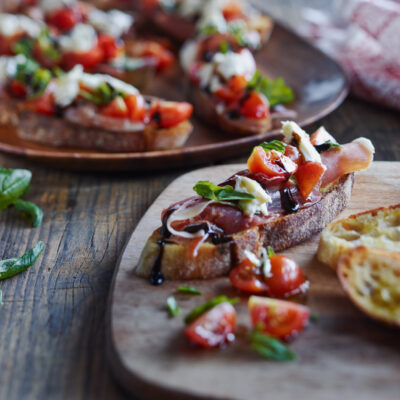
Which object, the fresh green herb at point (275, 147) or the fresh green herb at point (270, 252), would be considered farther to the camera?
the fresh green herb at point (275, 147)

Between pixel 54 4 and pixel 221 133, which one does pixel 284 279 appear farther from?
pixel 54 4

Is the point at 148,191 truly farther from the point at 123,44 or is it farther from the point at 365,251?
the point at 123,44

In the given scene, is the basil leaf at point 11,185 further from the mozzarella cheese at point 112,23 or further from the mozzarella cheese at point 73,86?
the mozzarella cheese at point 112,23

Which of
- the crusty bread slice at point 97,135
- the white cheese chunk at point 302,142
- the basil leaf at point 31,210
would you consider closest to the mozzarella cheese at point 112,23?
the crusty bread slice at point 97,135

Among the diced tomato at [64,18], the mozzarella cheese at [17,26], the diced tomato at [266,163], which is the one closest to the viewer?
the diced tomato at [266,163]

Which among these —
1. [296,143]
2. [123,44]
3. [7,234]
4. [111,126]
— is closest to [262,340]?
[296,143]

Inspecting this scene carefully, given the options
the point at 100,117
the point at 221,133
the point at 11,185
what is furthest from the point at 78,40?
the point at 11,185
